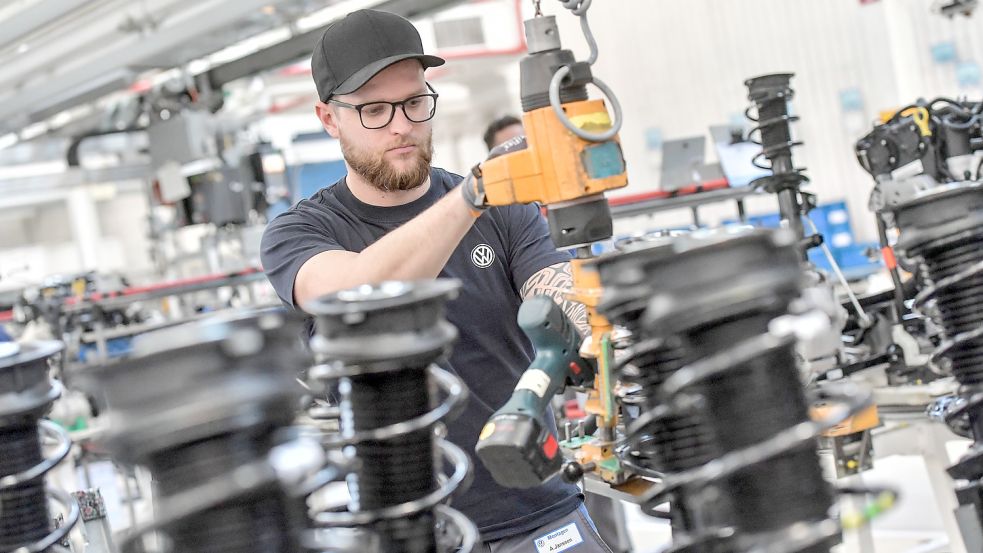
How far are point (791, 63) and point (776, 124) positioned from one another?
7.83 metres

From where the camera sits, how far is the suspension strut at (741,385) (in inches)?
21.4

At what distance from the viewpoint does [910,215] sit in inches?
27.2

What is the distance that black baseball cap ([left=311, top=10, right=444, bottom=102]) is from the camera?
1758 mm

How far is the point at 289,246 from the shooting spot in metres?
1.77

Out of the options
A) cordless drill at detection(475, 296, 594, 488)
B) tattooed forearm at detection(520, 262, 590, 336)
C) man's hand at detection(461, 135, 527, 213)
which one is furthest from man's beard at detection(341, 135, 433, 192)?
cordless drill at detection(475, 296, 594, 488)

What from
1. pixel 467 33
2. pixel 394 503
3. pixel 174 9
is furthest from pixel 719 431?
pixel 467 33

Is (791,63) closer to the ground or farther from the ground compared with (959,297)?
farther from the ground

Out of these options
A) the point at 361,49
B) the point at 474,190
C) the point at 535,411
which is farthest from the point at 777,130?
the point at 535,411

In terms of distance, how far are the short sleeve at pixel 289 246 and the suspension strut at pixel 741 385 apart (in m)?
1.20

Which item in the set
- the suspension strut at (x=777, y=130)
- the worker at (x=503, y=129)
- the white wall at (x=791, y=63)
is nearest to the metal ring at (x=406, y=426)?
the suspension strut at (x=777, y=130)

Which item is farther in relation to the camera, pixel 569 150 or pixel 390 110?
pixel 390 110

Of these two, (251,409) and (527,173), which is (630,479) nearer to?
(527,173)

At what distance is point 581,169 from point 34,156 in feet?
45.7

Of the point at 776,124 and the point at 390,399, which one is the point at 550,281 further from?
the point at 390,399
